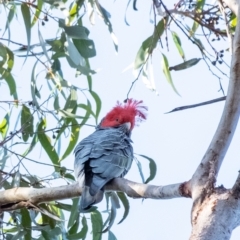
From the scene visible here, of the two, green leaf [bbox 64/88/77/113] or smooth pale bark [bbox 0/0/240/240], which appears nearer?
smooth pale bark [bbox 0/0/240/240]

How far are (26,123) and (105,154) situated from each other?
366 mm

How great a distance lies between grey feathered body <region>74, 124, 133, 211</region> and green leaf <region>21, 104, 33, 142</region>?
0.21 m

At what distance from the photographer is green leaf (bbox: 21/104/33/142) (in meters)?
2.88

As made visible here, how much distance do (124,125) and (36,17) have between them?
3.00 feet

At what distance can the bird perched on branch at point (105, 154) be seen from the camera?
2.40m

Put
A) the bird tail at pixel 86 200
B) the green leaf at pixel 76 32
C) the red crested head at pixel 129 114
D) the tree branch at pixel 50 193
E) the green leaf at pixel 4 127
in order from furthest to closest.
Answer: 1. the red crested head at pixel 129 114
2. the green leaf at pixel 4 127
3. the green leaf at pixel 76 32
4. the bird tail at pixel 86 200
5. the tree branch at pixel 50 193

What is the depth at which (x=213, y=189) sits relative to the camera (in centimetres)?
168

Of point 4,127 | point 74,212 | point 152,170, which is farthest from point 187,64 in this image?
point 4,127

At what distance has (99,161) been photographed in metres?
2.65

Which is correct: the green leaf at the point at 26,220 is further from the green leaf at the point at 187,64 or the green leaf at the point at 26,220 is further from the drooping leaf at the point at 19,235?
the green leaf at the point at 187,64

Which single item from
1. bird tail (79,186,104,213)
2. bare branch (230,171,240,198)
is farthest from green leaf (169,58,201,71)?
bare branch (230,171,240,198)

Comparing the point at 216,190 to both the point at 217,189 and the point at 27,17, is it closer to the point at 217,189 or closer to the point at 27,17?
the point at 217,189

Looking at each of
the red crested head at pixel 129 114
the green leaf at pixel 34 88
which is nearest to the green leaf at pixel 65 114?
the green leaf at pixel 34 88

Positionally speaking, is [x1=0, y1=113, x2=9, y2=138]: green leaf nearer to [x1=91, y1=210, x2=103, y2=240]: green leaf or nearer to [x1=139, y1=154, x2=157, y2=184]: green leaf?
[x1=91, y1=210, x2=103, y2=240]: green leaf
